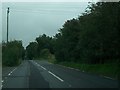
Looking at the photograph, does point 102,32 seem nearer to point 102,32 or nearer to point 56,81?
point 102,32

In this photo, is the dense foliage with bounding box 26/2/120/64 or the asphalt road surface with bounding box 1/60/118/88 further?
the dense foliage with bounding box 26/2/120/64

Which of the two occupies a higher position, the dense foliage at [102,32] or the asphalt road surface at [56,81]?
the dense foliage at [102,32]

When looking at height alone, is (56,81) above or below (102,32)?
below

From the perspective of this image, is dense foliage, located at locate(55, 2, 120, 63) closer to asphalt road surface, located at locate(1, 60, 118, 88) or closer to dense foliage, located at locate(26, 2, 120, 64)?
dense foliage, located at locate(26, 2, 120, 64)

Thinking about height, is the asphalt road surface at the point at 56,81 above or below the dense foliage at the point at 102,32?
below

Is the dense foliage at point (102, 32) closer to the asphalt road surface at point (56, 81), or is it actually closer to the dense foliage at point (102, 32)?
the dense foliage at point (102, 32)

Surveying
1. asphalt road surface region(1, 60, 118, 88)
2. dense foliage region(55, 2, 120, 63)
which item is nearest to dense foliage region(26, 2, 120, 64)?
dense foliage region(55, 2, 120, 63)

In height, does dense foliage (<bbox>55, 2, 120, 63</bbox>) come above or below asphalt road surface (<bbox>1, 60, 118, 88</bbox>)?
above

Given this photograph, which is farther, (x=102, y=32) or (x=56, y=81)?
(x=102, y=32)

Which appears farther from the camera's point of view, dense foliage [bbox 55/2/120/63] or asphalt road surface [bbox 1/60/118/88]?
dense foliage [bbox 55/2/120/63]

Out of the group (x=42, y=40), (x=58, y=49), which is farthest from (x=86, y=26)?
(x=42, y=40)

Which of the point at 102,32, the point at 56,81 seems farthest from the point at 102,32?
the point at 56,81

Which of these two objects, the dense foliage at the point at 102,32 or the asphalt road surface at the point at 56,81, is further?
the dense foliage at the point at 102,32

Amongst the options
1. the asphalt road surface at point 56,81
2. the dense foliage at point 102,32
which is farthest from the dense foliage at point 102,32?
the asphalt road surface at point 56,81
